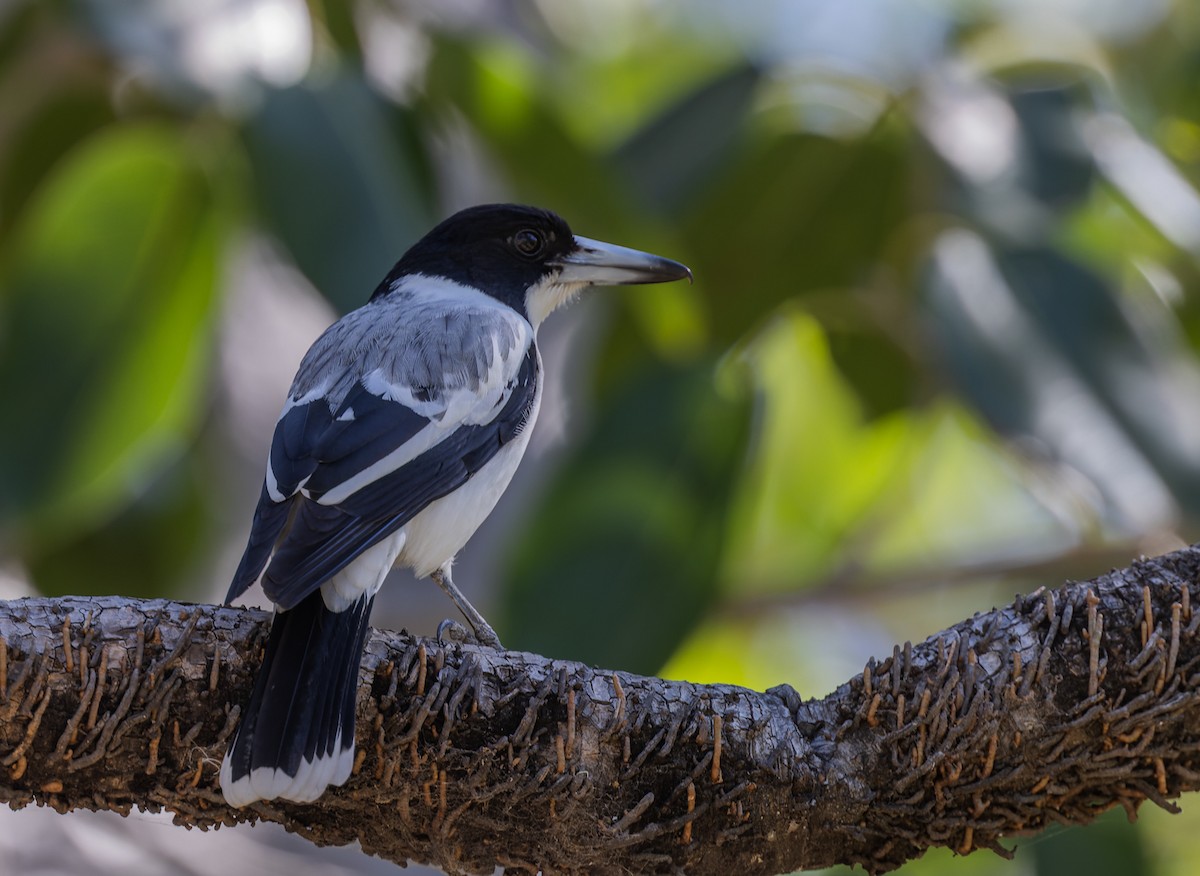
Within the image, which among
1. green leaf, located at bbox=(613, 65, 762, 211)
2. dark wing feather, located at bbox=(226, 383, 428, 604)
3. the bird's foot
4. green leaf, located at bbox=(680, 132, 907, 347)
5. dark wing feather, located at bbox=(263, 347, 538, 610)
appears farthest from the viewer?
green leaf, located at bbox=(680, 132, 907, 347)

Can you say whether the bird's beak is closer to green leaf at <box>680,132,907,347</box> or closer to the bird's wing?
the bird's wing

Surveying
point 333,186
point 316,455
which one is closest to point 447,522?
point 316,455

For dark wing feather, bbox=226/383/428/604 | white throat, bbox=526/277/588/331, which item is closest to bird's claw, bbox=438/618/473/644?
dark wing feather, bbox=226/383/428/604

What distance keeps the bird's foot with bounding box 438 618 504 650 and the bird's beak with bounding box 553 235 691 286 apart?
804 millimetres

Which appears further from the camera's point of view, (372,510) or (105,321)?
(105,321)

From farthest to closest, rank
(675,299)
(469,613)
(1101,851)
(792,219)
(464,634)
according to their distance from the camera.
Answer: (792,219) < (675,299) < (1101,851) < (469,613) < (464,634)

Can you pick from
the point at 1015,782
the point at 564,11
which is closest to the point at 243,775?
the point at 1015,782

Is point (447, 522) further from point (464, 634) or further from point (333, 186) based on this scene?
point (333, 186)

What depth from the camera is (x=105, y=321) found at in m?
3.04

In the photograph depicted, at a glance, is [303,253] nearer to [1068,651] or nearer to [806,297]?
[806,297]

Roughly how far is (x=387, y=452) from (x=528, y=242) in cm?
91

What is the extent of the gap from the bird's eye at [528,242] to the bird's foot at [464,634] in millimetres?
863

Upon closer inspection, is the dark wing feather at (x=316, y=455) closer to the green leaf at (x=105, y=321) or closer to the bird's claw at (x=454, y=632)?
the bird's claw at (x=454, y=632)

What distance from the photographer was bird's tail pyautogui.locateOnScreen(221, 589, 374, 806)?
4.72ft
